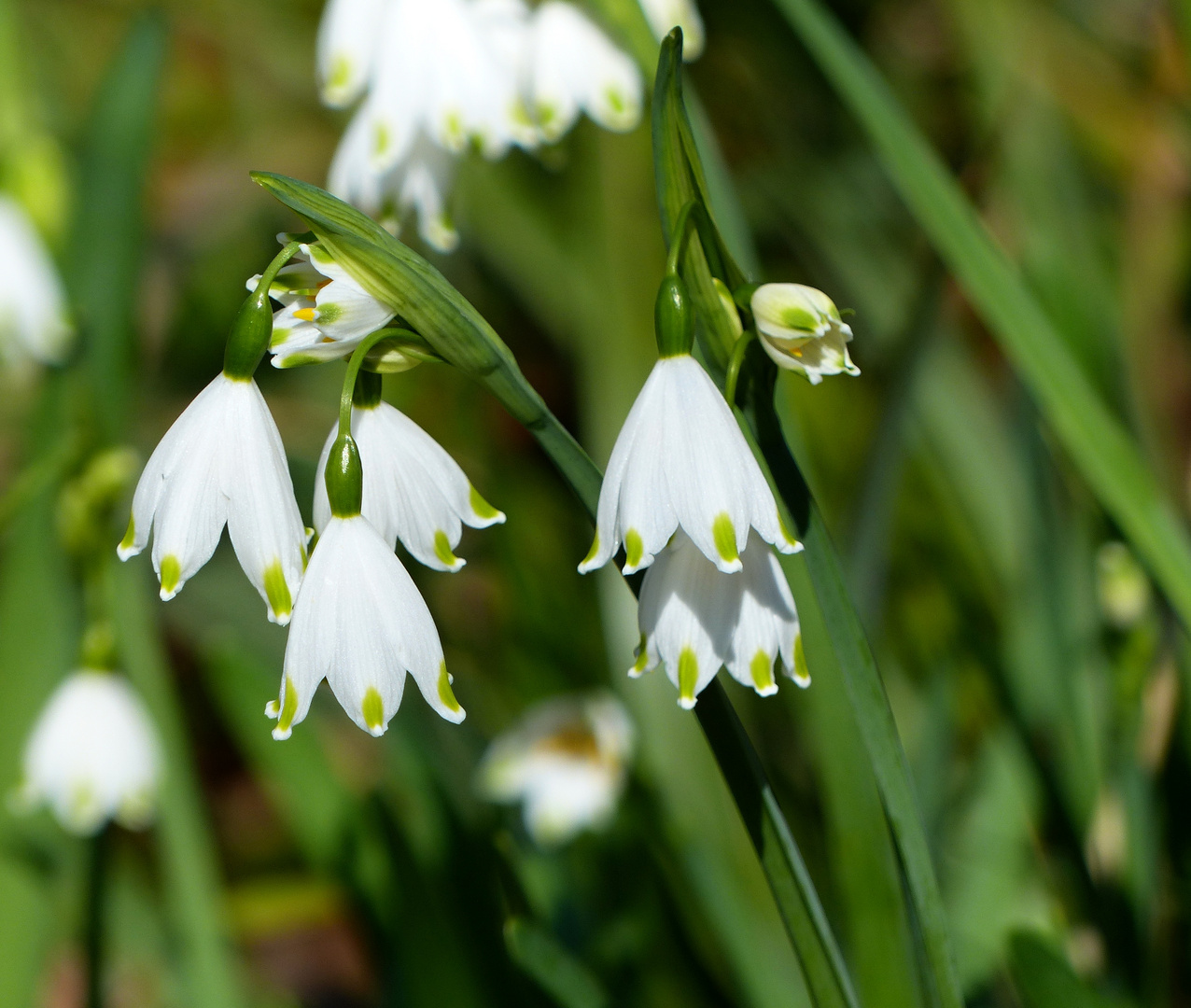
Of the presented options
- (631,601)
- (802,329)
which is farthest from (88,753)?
(802,329)

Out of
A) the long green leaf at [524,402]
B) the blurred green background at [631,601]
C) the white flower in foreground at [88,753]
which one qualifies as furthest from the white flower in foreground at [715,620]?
the white flower in foreground at [88,753]

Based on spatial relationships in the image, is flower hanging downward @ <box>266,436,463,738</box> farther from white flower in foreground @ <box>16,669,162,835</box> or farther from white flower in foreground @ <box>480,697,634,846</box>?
white flower in foreground @ <box>480,697,634,846</box>

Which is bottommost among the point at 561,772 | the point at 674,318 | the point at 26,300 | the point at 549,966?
the point at 561,772

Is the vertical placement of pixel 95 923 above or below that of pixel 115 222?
below

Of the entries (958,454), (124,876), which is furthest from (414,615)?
(124,876)

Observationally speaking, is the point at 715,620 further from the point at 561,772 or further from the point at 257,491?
the point at 561,772

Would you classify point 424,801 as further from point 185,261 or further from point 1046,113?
point 185,261

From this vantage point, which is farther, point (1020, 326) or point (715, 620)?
point (1020, 326)
